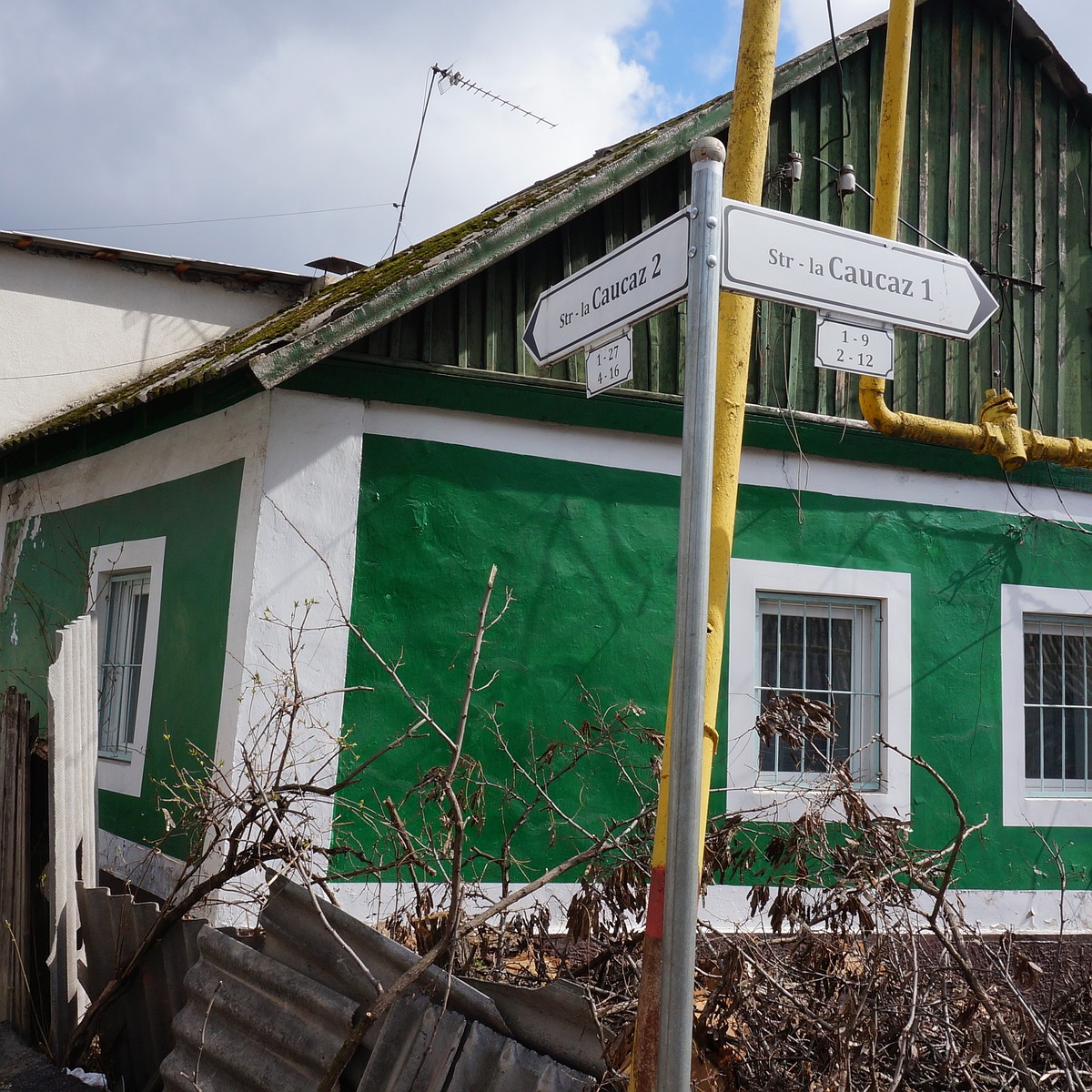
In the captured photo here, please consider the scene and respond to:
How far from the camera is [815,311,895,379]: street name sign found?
117 inches

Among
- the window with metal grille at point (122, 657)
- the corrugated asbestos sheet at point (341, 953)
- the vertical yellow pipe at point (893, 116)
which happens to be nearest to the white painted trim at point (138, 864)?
the window with metal grille at point (122, 657)

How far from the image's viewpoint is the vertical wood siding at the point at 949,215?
7.07 meters

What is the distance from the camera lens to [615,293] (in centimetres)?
297

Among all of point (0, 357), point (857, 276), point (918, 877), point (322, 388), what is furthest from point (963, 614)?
point (0, 357)

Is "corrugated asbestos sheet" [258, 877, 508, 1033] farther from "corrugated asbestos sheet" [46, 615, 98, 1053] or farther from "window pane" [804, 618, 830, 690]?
"window pane" [804, 618, 830, 690]

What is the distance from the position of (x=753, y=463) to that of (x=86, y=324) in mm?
7237

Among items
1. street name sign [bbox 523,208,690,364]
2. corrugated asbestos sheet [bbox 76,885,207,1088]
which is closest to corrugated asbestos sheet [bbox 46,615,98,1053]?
corrugated asbestos sheet [bbox 76,885,207,1088]

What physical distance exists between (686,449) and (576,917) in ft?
6.94

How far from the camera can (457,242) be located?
6285 mm

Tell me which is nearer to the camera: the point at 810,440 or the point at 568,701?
the point at 568,701

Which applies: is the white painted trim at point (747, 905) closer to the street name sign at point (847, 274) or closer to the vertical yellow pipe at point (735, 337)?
the vertical yellow pipe at point (735, 337)

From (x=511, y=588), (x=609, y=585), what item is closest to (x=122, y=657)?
(x=511, y=588)

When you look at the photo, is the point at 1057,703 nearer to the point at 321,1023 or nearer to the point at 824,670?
the point at 824,670

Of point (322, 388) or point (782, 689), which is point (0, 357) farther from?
point (782, 689)
